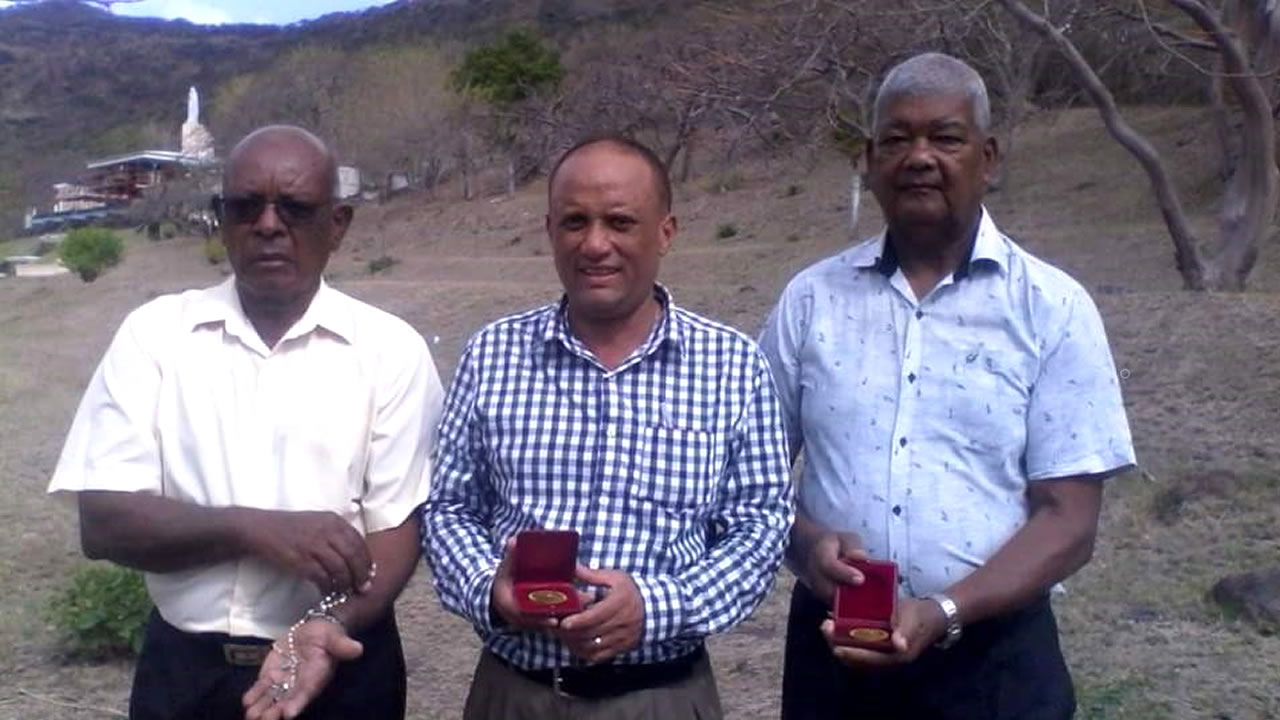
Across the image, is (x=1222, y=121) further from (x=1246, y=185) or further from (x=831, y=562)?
(x=831, y=562)

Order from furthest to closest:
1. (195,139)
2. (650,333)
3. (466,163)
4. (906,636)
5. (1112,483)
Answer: (195,139)
(466,163)
(1112,483)
(650,333)
(906,636)

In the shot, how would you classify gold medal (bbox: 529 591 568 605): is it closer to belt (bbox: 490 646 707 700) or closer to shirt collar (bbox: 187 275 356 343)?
belt (bbox: 490 646 707 700)

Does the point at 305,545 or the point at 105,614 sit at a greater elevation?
the point at 305,545

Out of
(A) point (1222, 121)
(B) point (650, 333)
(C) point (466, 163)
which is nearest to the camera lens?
(B) point (650, 333)

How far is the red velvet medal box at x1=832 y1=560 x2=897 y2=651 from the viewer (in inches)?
106

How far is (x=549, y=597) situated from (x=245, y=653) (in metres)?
0.66

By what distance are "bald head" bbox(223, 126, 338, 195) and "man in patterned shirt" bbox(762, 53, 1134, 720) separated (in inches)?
37.2

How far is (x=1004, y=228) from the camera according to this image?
86.9 feet

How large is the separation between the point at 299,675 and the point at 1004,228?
24590 millimetres

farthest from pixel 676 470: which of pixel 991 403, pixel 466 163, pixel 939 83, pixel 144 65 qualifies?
pixel 144 65

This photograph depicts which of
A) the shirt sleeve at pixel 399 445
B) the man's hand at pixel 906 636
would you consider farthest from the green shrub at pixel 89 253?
the man's hand at pixel 906 636

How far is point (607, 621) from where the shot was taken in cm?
268

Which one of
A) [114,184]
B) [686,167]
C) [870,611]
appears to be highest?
[870,611]

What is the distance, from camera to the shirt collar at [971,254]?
3.02 m
